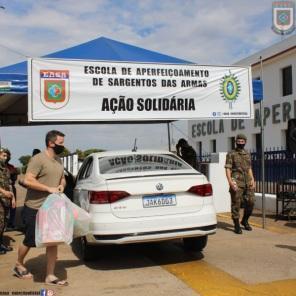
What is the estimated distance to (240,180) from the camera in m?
8.69

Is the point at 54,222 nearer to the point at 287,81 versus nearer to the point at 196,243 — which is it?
the point at 196,243

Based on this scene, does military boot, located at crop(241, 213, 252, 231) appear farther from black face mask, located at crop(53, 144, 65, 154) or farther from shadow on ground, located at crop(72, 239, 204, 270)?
black face mask, located at crop(53, 144, 65, 154)

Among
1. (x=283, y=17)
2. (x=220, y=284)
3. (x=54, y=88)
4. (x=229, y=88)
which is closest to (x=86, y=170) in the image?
(x=54, y=88)

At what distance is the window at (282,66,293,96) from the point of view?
24906 millimetres

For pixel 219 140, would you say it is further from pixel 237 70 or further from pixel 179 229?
pixel 179 229

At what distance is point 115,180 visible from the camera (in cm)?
596

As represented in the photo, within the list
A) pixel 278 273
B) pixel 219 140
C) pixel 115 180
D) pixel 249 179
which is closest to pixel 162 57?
pixel 249 179

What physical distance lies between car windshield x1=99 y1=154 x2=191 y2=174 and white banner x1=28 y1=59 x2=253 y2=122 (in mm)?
1958

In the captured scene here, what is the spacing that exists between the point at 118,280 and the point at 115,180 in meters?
1.20

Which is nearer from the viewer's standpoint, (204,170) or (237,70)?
(237,70)

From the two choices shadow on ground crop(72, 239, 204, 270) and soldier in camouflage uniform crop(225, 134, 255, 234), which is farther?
soldier in camouflage uniform crop(225, 134, 255, 234)

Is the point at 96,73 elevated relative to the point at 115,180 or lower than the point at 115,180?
elevated

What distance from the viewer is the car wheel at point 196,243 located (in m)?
6.76

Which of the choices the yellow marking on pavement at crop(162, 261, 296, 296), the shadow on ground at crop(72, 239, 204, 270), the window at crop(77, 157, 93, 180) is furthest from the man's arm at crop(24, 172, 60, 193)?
the yellow marking on pavement at crop(162, 261, 296, 296)
